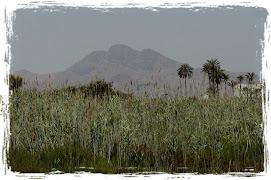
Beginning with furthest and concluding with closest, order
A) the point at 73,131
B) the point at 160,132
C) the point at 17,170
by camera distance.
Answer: the point at 160,132 → the point at 73,131 → the point at 17,170

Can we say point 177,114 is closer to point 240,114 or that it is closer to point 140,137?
point 140,137

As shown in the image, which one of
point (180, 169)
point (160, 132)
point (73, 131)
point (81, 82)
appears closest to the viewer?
point (180, 169)

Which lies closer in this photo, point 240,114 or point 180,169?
point 180,169

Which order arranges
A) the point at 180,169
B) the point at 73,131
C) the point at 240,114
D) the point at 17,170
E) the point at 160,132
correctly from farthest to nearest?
1. the point at 240,114
2. the point at 160,132
3. the point at 73,131
4. the point at 180,169
5. the point at 17,170

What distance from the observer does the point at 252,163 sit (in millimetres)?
7246

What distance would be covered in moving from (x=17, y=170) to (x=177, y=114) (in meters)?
4.41

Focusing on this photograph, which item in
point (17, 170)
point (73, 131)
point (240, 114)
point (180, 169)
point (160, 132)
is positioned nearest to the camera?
point (17, 170)

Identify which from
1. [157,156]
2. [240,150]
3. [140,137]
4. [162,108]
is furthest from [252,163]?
[162,108]

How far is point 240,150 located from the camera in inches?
312

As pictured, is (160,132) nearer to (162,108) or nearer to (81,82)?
(162,108)

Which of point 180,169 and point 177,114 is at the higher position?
point 177,114

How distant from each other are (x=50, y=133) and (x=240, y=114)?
5.66 m

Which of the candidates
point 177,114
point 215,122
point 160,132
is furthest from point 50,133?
point 215,122

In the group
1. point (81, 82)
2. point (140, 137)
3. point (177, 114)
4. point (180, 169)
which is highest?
point (81, 82)
